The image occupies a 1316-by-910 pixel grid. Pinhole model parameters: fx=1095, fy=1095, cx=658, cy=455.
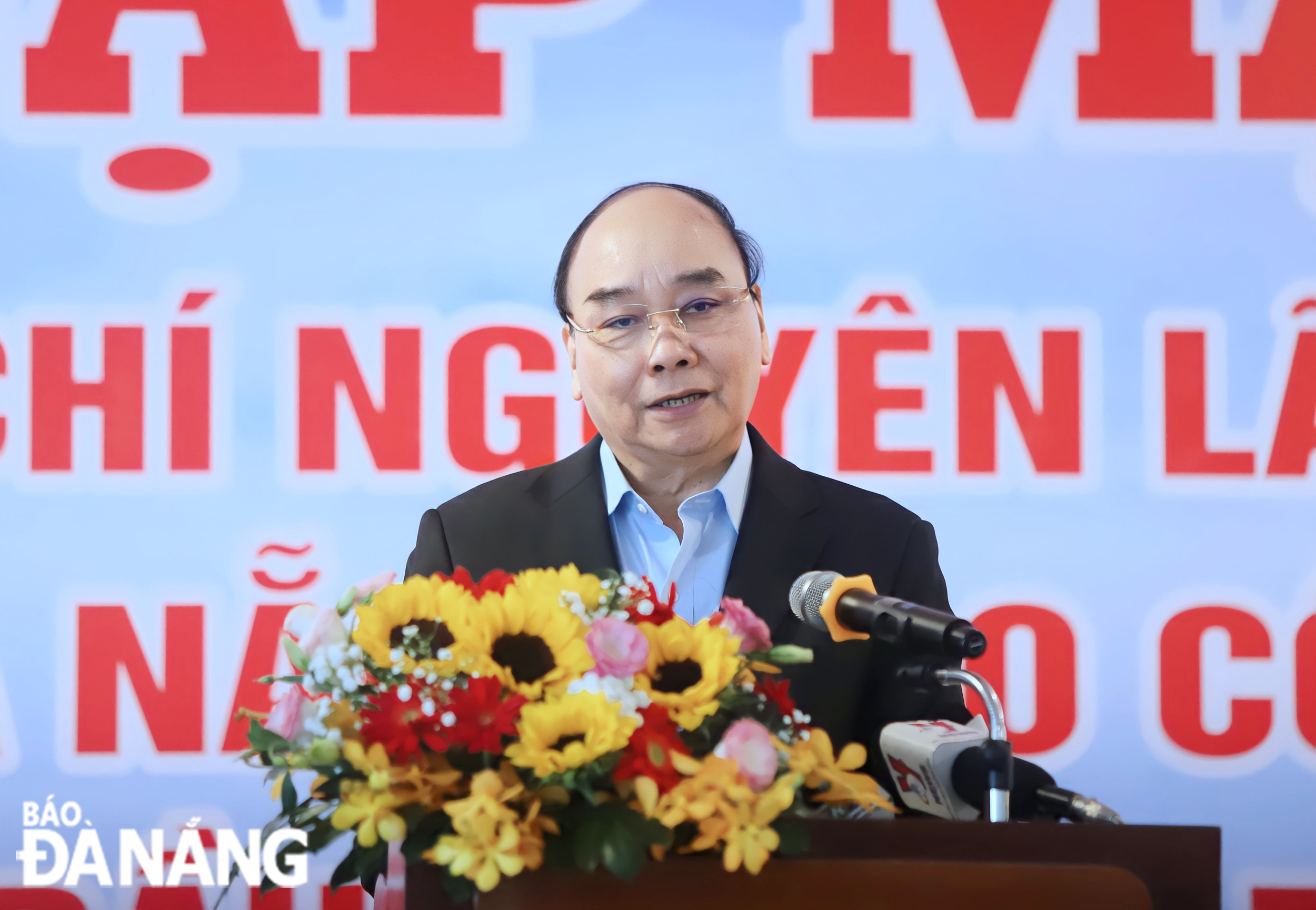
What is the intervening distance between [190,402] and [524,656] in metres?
2.03

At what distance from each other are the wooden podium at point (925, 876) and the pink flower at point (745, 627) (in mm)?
156

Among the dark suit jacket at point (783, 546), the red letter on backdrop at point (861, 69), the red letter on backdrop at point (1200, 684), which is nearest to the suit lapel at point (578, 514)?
the dark suit jacket at point (783, 546)

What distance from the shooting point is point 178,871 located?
2504mm

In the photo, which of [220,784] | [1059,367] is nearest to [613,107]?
[1059,367]

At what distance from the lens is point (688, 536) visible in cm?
183

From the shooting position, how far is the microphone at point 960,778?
1.02 metres

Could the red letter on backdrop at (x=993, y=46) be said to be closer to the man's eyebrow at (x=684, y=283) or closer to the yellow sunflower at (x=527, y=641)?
the man's eyebrow at (x=684, y=283)

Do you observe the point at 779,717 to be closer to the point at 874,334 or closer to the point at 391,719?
the point at 391,719

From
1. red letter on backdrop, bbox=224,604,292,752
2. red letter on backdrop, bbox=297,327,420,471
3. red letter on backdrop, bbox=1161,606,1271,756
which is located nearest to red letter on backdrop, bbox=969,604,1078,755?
red letter on backdrop, bbox=1161,606,1271,756

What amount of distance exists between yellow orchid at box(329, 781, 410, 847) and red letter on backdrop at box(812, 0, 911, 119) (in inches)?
87.5

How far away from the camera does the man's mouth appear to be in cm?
175

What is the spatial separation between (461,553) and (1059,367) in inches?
60.5

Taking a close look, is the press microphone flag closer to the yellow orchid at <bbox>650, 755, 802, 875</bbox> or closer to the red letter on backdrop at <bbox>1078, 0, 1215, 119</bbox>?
the yellow orchid at <bbox>650, 755, 802, 875</bbox>

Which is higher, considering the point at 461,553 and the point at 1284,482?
the point at 1284,482
